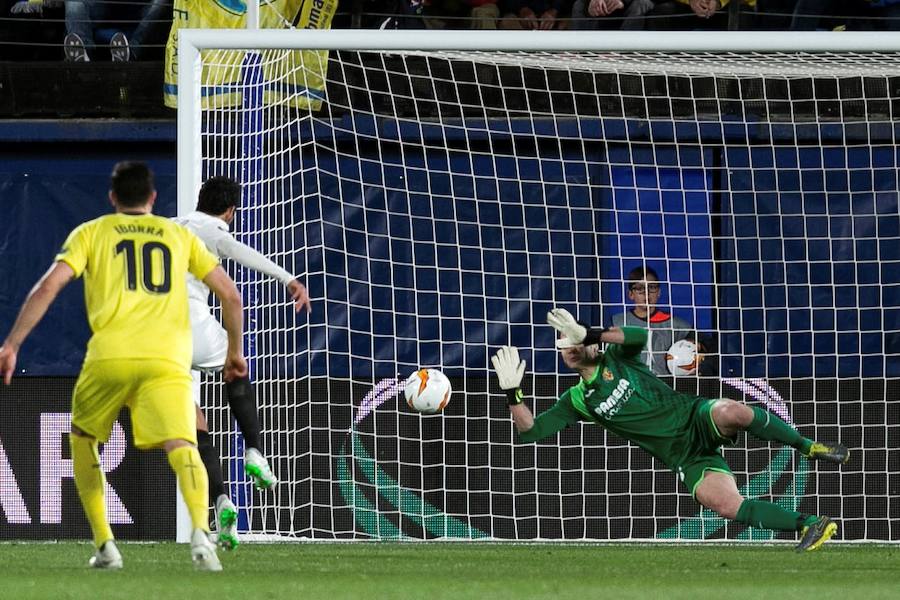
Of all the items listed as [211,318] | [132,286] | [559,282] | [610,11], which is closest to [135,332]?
[132,286]

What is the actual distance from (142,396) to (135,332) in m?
0.25

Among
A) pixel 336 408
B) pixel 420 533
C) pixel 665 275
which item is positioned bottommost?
pixel 420 533

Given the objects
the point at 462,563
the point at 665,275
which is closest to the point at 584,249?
the point at 665,275

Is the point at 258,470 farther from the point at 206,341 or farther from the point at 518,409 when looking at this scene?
the point at 518,409

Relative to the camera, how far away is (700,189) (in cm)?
1152

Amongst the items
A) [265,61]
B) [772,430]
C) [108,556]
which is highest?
[265,61]

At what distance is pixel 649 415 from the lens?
30.2 ft

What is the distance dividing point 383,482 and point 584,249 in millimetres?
2111

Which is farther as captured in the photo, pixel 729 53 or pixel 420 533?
pixel 420 533

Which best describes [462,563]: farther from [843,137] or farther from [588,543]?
[843,137]

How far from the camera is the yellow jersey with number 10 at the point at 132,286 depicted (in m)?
6.38

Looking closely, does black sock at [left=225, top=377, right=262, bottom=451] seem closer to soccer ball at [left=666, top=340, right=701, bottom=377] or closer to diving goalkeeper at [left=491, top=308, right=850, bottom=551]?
diving goalkeeper at [left=491, top=308, right=850, bottom=551]

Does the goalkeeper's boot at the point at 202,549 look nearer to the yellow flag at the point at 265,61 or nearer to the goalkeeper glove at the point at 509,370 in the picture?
the goalkeeper glove at the point at 509,370

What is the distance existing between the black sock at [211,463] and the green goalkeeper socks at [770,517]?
2.72 m
